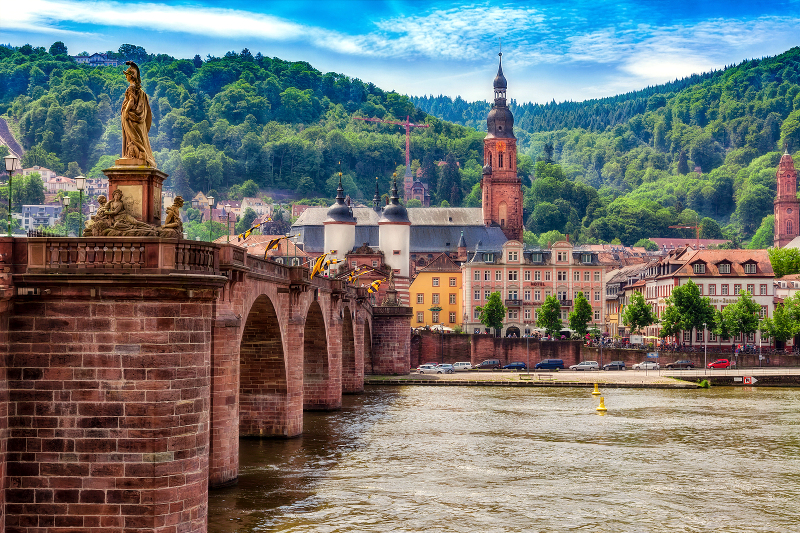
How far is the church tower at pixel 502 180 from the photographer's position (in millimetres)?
166875

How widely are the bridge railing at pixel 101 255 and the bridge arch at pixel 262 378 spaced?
63.5 ft

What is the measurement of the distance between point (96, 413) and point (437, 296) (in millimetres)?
107617

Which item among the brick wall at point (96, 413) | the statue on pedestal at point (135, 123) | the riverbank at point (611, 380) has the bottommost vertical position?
the riverbank at point (611, 380)

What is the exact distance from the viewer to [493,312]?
118500 millimetres

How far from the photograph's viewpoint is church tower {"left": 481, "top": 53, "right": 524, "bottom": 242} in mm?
166875


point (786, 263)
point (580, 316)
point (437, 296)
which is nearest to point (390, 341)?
point (580, 316)

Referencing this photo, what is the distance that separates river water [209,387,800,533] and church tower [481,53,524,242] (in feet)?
334

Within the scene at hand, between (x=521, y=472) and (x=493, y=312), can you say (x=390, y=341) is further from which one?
(x=521, y=472)

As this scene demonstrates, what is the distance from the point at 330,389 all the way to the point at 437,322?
69.3m

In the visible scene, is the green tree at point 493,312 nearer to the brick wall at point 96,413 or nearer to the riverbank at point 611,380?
the riverbank at point 611,380

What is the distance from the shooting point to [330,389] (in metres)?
59.8

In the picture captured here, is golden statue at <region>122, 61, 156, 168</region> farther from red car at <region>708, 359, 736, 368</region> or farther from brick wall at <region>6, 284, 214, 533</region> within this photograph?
red car at <region>708, 359, 736, 368</region>

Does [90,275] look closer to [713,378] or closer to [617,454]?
[617,454]

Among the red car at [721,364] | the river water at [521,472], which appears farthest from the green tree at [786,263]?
the river water at [521,472]
